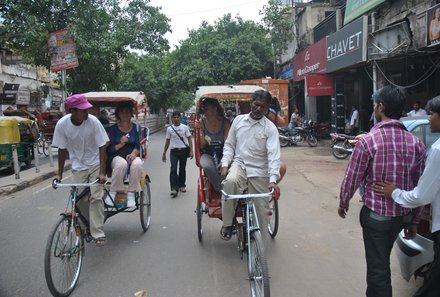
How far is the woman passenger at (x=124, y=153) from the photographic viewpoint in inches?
207

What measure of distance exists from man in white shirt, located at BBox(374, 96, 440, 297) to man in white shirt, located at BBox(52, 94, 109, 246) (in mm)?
2948

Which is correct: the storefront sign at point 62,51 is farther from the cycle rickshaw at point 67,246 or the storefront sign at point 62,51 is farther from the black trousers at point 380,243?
the black trousers at point 380,243

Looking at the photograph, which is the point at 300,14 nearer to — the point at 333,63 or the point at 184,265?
the point at 333,63

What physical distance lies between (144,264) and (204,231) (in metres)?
1.47

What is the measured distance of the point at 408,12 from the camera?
1187cm

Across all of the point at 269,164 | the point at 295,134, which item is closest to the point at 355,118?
the point at 295,134

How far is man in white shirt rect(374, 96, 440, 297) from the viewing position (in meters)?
2.54

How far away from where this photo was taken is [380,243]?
114 inches

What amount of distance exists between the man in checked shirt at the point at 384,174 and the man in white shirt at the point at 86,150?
273 centimetres

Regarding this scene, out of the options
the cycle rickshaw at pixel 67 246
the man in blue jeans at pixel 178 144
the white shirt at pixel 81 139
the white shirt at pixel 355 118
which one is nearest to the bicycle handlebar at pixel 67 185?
the cycle rickshaw at pixel 67 246

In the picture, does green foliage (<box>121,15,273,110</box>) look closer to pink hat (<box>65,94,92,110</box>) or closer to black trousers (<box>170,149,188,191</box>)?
black trousers (<box>170,149,188,191</box>)

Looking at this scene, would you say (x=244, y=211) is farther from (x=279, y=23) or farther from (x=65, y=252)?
(x=279, y=23)

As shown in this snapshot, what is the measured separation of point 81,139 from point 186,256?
5.93 feet

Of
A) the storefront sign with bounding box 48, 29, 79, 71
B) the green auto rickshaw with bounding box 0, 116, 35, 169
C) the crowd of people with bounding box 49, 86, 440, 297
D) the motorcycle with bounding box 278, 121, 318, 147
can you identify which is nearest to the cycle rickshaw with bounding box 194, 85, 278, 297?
the crowd of people with bounding box 49, 86, 440, 297
